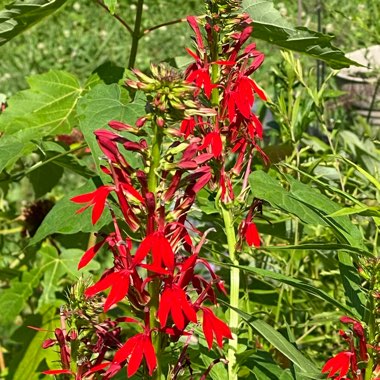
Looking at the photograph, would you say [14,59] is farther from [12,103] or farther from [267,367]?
[267,367]

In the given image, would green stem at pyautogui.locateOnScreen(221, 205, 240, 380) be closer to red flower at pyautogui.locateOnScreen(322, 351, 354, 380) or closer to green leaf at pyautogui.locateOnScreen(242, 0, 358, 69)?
red flower at pyautogui.locateOnScreen(322, 351, 354, 380)

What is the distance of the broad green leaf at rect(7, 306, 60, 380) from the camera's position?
1.53 m

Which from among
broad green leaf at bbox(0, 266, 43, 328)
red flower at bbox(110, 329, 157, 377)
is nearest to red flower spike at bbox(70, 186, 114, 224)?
red flower at bbox(110, 329, 157, 377)

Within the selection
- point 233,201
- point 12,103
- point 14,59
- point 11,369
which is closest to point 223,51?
point 233,201

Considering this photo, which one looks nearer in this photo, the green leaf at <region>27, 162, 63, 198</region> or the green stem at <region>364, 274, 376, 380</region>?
the green stem at <region>364, 274, 376, 380</region>

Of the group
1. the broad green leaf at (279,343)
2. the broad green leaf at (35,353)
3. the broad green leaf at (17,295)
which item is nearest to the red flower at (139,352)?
the broad green leaf at (279,343)

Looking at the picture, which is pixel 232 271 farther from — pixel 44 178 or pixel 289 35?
pixel 44 178

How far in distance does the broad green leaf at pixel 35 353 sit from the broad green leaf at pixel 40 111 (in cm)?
30

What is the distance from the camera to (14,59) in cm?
474

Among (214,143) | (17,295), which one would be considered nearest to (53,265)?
(17,295)

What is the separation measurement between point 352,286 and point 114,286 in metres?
0.34

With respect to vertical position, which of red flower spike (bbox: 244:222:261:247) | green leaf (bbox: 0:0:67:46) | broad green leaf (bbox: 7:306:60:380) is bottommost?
broad green leaf (bbox: 7:306:60:380)

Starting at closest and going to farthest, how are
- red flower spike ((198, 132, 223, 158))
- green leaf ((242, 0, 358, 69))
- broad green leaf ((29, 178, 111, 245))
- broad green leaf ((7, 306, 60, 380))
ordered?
1. red flower spike ((198, 132, 223, 158))
2. broad green leaf ((29, 178, 111, 245))
3. green leaf ((242, 0, 358, 69))
4. broad green leaf ((7, 306, 60, 380))

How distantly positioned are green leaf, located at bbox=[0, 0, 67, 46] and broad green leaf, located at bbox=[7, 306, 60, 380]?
0.51m
